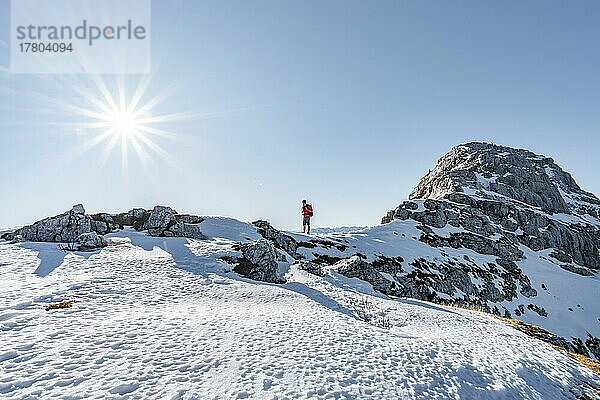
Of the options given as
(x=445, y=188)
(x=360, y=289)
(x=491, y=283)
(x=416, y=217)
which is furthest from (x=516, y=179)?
(x=360, y=289)

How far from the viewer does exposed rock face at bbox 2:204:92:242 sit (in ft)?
77.7

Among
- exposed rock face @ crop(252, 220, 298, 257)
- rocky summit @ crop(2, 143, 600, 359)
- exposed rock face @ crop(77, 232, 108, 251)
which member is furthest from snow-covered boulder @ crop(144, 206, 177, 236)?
exposed rock face @ crop(252, 220, 298, 257)

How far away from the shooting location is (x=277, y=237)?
38.1m

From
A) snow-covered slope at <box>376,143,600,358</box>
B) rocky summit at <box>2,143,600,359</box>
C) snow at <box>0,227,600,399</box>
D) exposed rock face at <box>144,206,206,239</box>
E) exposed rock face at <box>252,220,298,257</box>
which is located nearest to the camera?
snow at <box>0,227,600,399</box>

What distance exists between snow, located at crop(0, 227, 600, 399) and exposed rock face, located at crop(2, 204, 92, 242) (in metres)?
6.39

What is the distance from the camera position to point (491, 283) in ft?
164

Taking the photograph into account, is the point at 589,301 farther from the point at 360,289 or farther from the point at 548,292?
the point at 360,289

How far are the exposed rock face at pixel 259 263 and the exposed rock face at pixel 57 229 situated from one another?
12992mm

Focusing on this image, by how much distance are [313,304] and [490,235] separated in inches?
2702

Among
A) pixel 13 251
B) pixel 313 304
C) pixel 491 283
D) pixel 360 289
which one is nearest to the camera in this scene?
pixel 313 304

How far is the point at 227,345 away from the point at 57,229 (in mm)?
22782

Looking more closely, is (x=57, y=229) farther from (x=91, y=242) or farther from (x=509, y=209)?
(x=509, y=209)

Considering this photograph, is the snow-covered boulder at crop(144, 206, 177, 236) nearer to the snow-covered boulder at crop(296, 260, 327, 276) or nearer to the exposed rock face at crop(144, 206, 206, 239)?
the exposed rock face at crop(144, 206, 206, 239)

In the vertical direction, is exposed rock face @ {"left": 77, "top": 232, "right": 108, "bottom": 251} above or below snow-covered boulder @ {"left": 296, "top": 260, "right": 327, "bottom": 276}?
above
